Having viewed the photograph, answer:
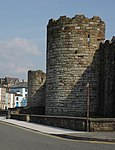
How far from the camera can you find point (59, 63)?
3272cm

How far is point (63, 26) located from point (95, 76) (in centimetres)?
472

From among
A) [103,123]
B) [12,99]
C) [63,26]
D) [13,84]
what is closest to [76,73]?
[63,26]

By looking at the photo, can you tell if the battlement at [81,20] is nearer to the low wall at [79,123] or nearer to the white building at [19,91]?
the low wall at [79,123]

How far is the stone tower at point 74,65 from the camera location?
105 feet

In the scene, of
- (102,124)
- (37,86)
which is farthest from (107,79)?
(37,86)

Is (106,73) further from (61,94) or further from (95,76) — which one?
(61,94)

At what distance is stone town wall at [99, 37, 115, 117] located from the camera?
29.7 metres

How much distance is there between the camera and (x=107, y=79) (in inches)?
1212

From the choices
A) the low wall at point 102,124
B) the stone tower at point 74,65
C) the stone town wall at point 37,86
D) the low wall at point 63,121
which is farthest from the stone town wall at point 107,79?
the stone town wall at point 37,86

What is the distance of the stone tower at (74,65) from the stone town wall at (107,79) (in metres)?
0.49

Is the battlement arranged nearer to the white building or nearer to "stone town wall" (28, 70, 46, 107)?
"stone town wall" (28, 70, 46, 107)

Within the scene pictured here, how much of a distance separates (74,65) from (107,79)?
2.94m

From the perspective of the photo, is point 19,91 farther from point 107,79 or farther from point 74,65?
point 107,79

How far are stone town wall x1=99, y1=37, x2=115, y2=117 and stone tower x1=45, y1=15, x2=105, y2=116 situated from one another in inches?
19.3
